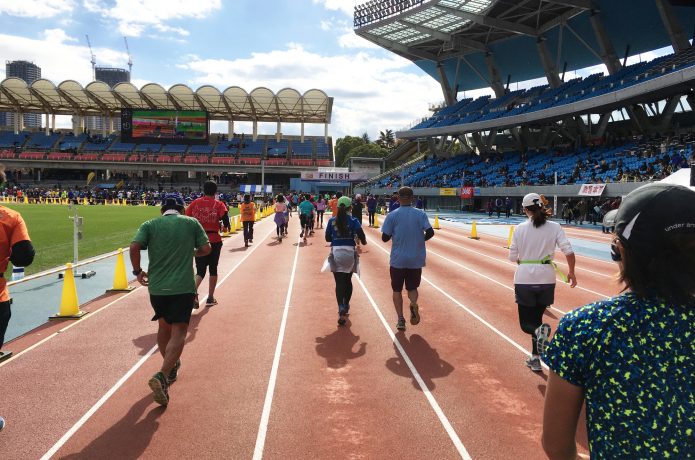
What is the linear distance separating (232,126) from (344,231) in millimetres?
77554

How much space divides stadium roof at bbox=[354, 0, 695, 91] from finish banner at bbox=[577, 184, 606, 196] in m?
15.6

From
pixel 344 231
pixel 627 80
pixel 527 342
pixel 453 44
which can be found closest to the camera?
pixel 527 342

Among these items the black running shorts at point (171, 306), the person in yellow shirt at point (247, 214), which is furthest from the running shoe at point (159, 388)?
the person in yellow shirt at point (247, 214)

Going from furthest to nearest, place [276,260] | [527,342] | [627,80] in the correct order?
[627,80] < [276,260] < [527,342]

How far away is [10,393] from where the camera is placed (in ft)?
16.2

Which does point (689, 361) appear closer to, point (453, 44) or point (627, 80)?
point (627, 80)

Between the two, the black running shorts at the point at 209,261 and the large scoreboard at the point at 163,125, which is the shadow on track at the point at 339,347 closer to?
the black running shorts at the point at 209,261

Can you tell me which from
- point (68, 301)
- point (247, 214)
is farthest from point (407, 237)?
point (247, 214)

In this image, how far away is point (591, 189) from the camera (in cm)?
3114

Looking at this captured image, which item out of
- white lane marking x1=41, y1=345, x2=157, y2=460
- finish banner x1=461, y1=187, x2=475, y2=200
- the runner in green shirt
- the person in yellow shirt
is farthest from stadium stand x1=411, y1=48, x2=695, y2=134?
white lane marking x1=41, y1=345, x2=157, y2=460

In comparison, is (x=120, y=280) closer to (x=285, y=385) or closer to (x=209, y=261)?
(x=209, y=261)

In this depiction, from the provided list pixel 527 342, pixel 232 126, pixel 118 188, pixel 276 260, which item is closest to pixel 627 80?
pixel 276 260

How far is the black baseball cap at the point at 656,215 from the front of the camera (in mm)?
1454

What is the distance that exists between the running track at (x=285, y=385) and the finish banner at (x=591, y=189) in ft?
79.0
